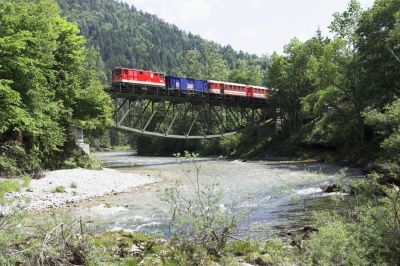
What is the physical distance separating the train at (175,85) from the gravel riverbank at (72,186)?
1649 centimetres

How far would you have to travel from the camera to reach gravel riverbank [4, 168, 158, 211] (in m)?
19.5

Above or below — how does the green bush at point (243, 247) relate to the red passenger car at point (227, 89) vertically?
below

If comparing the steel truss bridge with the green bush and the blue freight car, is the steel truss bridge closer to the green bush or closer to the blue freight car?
the blue freight car

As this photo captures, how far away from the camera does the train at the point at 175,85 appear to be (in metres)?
44.6

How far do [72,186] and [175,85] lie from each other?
29345 mm

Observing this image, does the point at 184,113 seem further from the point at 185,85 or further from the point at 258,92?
the point at 258,92

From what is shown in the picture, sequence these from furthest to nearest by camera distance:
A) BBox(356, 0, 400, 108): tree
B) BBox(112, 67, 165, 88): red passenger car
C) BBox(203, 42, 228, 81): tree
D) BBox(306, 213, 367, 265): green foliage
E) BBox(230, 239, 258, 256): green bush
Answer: BBox(203, 42, 228, 81): tree
BBox(112, 67, 165, 88): red passenger car
BBox(356, 0, 400, 108): tree
BBox(230, 239, 258, 256): green bush
BBox(306, 213, 367, 265): green foliage

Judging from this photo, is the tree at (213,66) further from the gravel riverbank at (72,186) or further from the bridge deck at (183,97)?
the gravel riverbank at (72,186)

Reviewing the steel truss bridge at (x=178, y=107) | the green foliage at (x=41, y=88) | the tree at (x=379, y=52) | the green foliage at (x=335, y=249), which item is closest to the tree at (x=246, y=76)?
the steel truss bridge at (x=178, y=107)

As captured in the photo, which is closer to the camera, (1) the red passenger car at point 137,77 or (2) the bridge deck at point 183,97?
(1) the red passenger car at point 137,77

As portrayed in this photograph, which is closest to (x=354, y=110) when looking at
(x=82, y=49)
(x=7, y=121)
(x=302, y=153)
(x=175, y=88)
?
(x=302, y=153)

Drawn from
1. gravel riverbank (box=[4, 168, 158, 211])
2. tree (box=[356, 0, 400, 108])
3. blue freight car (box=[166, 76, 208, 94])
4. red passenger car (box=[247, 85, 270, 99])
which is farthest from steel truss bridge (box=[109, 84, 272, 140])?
tree (box=[356, 0, 400, 108])

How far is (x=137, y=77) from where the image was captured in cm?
4569

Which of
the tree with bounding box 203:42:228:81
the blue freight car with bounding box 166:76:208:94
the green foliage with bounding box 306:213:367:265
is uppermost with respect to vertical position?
the tree with bounding box 203:42:228:81
